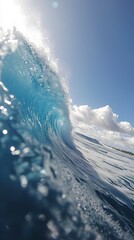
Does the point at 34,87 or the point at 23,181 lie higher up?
the point at 34,87

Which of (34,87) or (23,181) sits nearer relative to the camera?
(23,181)

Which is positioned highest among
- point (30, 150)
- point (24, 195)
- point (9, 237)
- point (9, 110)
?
point (9, 110)

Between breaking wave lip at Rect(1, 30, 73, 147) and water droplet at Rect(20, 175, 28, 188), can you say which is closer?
water droplet at Rect(20, 175, 28, 188)

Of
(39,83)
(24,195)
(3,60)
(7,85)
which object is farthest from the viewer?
(39,83)

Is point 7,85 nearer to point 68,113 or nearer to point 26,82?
point 26,82

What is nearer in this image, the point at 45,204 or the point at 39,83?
the point at 45,204

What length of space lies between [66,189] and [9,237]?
2.29m

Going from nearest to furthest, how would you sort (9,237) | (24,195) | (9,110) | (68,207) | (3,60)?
(9,237) < (24,195) < (68,207) < (9,110) < (3,60)

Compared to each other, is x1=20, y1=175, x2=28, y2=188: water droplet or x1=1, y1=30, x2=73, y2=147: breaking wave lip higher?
x1=1, y1=30, x2=73, y2=147: breaking wave lip

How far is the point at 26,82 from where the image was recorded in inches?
419

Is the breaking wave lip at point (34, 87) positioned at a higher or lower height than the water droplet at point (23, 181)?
higher

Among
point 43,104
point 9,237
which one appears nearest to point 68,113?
point 43,104

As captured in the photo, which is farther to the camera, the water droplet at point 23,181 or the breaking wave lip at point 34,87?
the breaking wave lip at point 34,87

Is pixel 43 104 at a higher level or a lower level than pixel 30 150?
higher
